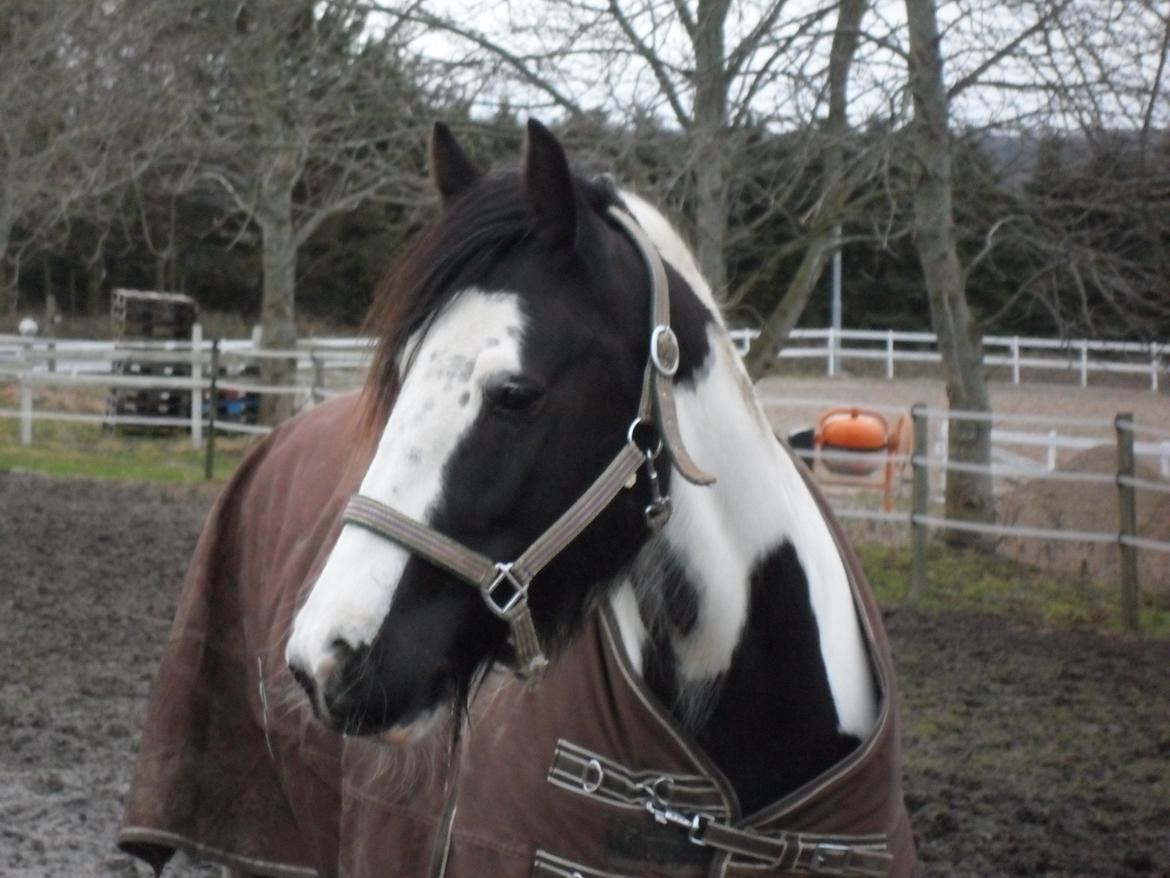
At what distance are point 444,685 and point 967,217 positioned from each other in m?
9.98

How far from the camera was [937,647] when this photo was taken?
23.4ft

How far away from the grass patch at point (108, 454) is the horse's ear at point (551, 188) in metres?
12.0

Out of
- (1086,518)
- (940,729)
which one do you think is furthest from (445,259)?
(1086,518)

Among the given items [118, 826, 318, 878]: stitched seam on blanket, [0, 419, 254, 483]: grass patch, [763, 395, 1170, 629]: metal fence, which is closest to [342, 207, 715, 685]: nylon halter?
[118, 826, 318, 878]: stitched seam on blanket

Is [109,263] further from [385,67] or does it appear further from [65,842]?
[65,842]

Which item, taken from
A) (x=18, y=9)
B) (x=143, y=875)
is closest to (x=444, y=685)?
(x=143, y=875)

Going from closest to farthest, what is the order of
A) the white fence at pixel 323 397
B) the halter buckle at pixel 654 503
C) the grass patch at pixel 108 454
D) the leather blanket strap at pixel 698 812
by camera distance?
the halter buckle at pixel 654 503 < the leather blanket strap at pixel 698 812 < the white fence at pixel 323 397 < the grass patch at pixel 108 454

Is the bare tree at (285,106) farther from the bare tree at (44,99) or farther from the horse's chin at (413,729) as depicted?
the horse's chin at (413,729)

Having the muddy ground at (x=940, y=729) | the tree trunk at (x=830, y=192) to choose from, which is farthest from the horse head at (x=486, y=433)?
the tree trunk at (x=830, y=192)

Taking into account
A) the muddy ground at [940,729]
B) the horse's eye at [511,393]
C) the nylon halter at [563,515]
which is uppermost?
the horse's eye at [511,393]

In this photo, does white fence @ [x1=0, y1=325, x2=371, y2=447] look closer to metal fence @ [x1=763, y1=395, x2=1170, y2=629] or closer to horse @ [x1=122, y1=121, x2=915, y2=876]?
metal fence @ [x1=763, y1=395, x2=1170, y2=629]

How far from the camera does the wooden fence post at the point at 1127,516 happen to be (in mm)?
7621

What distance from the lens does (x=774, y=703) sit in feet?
6.67

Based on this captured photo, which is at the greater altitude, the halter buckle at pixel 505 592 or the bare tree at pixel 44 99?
the bare tree at pixel 44 99
